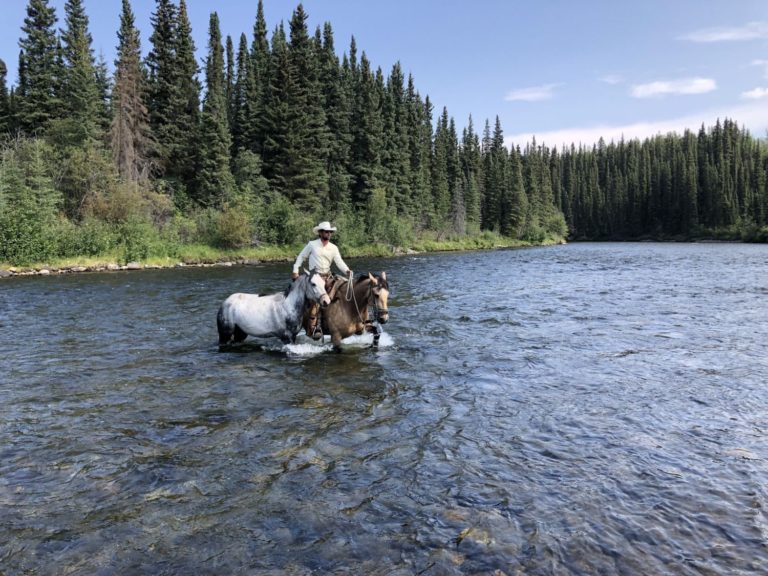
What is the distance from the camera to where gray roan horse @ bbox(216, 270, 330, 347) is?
12.3m

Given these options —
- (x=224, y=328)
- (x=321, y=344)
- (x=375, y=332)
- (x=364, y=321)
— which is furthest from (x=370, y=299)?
(x=224, y=328)

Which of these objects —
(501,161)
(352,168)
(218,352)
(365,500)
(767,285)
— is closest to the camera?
(365,500)

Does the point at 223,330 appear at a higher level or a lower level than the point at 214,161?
lower

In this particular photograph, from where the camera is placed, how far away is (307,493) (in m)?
5.77

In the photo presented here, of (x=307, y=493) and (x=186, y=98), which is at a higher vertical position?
(x=186, y=98)

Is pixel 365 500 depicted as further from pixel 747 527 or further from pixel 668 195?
pixel 668 195

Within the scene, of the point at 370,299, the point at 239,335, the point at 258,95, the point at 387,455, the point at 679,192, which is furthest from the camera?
the point at 679,192

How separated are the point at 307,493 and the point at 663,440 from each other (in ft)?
16.2

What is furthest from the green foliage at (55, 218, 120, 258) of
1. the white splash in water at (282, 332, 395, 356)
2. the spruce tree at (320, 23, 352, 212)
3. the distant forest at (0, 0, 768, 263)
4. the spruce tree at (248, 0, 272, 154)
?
the white splash in water at (282, 332, 395, 356)

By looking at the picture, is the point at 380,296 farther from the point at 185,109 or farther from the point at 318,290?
the point at 185,109

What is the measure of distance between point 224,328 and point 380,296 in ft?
13.4

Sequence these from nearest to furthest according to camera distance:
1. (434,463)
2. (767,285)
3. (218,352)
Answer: (434,463) < (218,352) < (767,285)

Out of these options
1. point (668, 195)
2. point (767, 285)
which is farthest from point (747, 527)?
point (668, 195)

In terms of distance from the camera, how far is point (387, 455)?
22.2ft
